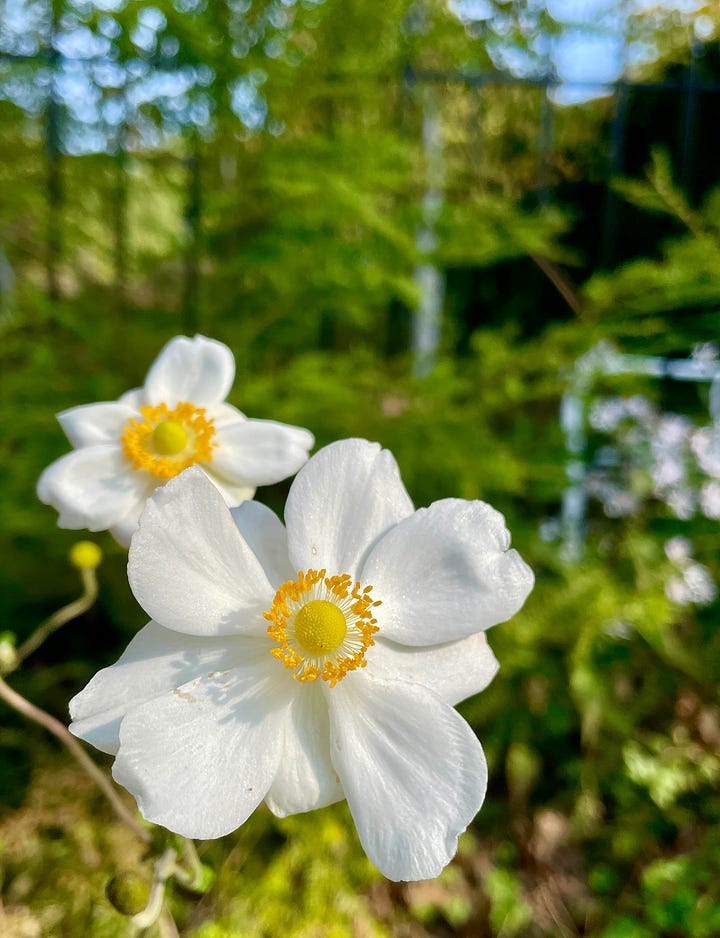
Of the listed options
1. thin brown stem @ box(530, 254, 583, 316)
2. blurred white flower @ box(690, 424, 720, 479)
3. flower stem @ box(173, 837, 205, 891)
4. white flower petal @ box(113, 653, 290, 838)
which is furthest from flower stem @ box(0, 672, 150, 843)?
blurred white flower @ box(690, 424, 720, 479)

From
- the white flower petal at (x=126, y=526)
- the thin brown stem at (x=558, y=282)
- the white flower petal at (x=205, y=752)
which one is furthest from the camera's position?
the thin brown stem at (x=558, y=282)

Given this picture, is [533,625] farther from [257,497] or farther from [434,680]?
[434,680]

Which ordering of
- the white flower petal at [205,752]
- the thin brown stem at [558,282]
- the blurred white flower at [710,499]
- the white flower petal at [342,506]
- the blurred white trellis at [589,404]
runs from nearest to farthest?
the white flower petal at [205,752], the white flower petal at [342,506], the thin brown stem at [558,282], the blurred white trellis at [589,404], the blurred white flower at [710,499]

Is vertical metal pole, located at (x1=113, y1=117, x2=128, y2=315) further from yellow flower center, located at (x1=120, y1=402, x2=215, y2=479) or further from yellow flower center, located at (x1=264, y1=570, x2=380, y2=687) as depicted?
yellow flower center, located at (x1=264, y1=570, x2=380, y2=687)

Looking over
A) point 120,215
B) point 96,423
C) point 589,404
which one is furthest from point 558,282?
point 120,215

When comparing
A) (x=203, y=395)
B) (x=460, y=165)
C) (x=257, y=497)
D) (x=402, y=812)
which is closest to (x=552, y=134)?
(x=460, y=165)

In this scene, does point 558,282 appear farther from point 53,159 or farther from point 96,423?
point 53,159

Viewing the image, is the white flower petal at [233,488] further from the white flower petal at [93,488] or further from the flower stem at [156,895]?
the flower stem at [156,895]

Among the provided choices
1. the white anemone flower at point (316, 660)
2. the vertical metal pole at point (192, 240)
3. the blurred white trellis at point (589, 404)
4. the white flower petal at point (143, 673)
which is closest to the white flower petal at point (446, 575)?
the white anemone flower at point (316, 660)
